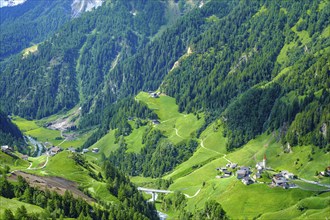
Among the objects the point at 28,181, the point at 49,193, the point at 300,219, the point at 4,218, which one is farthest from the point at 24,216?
the point at 300,219

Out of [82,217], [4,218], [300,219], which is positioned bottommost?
[300,219]

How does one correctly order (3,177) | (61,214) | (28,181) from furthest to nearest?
(28,181) < (3,177) < (61,214)

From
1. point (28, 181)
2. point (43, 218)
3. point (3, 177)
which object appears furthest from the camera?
point (28, 181)

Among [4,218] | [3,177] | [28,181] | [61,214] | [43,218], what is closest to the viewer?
[4,218]

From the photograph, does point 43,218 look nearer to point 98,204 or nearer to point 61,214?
point 61,214

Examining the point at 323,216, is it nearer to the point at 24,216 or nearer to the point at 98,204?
the point at 98,204

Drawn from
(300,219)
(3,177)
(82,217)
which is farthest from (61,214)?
(300,219)

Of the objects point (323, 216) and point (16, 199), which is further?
point (323, 216)

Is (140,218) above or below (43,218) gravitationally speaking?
below

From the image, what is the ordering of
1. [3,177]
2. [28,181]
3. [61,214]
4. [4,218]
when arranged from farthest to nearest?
1. [28,181]
2. [3,177]
3. [61,214]
4. [4,218]
